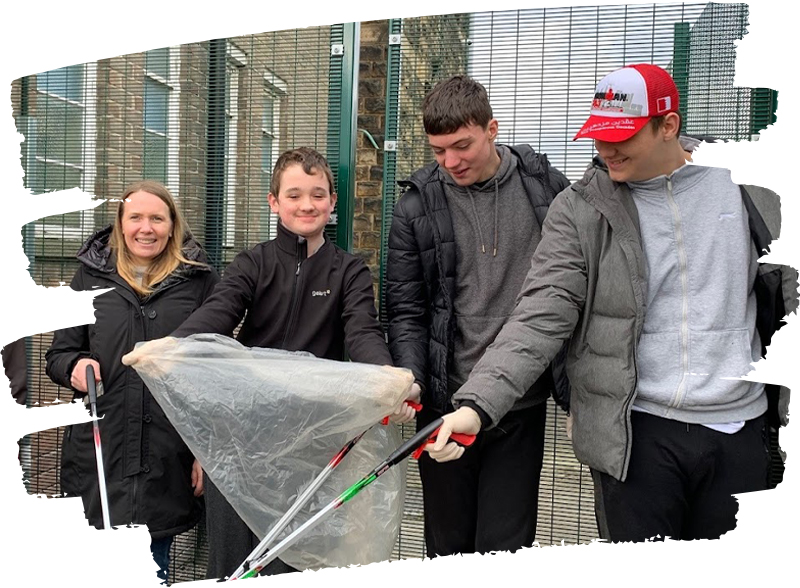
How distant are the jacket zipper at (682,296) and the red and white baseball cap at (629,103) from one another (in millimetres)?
244

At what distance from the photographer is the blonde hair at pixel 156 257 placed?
367 centimetres

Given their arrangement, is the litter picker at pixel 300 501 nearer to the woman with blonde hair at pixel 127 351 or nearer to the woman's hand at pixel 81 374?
the woman with blonde hair at pixel 127 351

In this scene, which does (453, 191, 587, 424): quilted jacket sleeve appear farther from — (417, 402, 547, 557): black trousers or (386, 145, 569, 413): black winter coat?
(417, 402, 547, 557): black trousers

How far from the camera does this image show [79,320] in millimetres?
3469

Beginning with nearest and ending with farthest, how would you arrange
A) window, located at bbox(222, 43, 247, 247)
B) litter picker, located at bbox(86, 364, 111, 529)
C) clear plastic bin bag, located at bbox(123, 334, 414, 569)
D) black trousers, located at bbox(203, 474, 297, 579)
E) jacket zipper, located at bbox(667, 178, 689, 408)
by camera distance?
jacket zipper, located at bbox(667, 178, 689, 408), clear plastic bin bag, located at bbox(123, 334, 414, 569), litter picker, located at bbox(86, 364, 111, 529), black trousers, located at bbox(203, 474, 297, 579), window, located at bbox(222, 43, 247, 247)

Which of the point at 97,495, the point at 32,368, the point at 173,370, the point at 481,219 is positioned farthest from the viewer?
the point at 32,368

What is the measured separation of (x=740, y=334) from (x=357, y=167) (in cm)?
201

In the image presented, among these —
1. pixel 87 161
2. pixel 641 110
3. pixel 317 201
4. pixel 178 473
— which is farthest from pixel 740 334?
pixel 87 161

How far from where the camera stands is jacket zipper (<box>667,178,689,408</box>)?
283 cm

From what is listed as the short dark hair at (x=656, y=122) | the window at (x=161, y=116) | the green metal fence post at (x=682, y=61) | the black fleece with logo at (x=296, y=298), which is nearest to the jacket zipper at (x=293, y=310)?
the black fleece with logo at (x=296, y=298)

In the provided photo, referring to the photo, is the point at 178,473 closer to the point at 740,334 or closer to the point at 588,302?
the point at 588,302

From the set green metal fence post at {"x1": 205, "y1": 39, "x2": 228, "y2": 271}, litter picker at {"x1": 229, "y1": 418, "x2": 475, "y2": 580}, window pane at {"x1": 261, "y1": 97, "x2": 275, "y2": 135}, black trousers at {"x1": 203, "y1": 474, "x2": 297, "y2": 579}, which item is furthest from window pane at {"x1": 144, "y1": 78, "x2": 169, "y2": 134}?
litter picker at {"x1": 229, "y1": 418, "x2": 475, "y2": 580}

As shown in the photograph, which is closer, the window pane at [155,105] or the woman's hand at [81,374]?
the woman's hand at [81,374]

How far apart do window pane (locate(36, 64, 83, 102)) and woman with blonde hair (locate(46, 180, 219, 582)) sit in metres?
1.06
